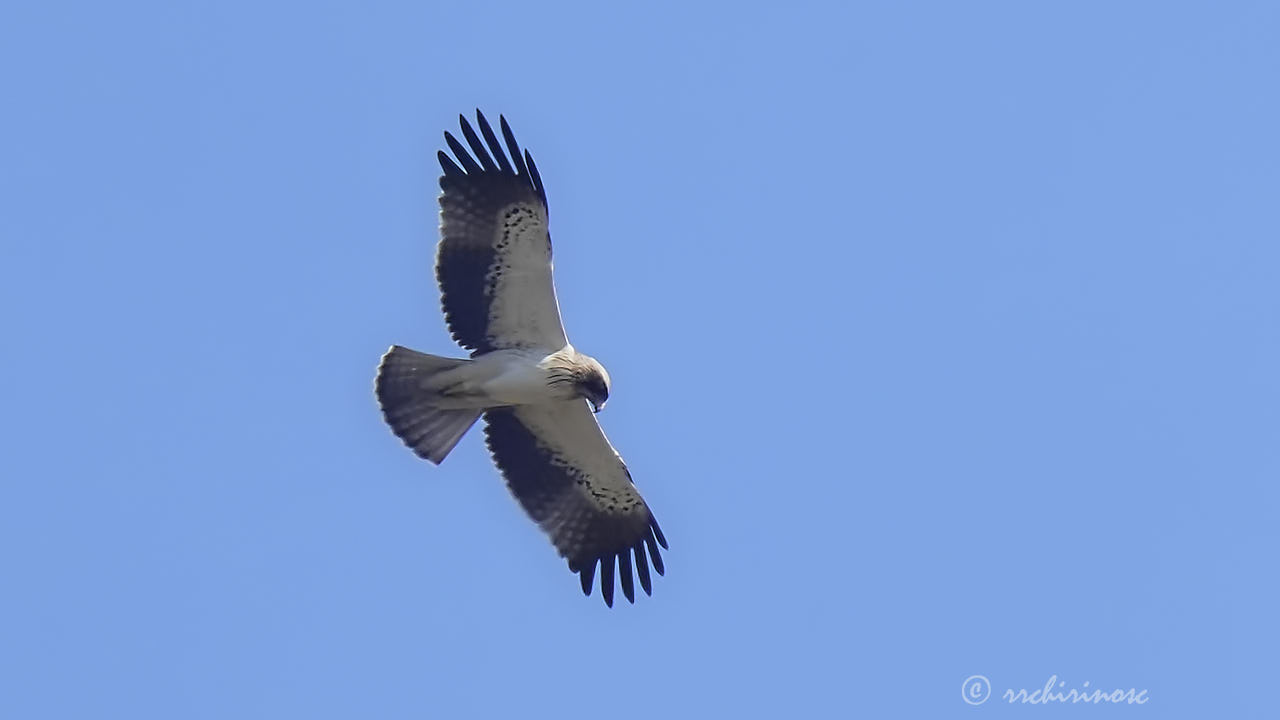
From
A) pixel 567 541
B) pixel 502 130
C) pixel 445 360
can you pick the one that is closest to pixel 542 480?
pixel 567 541

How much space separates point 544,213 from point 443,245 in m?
0.69

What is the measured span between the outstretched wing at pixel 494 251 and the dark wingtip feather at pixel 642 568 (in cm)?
159

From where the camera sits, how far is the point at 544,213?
12844 millimetres

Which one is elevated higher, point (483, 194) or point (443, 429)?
point (483, 194)

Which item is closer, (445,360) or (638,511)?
(445,360)

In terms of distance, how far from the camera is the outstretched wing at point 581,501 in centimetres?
1357

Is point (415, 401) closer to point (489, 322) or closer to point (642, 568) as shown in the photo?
point (489, 322)

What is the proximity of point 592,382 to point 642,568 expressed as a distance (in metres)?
1.54

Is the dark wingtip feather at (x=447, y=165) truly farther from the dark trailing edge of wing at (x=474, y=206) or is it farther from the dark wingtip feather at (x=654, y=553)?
the dark wingtip feather at (x=654, y=553)

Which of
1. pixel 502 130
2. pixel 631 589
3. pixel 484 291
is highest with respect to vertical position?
pixel 502 130

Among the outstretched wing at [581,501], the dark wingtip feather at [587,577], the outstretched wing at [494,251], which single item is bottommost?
the dark wingtip feather at [587,577]

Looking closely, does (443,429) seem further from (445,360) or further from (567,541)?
(567,541)

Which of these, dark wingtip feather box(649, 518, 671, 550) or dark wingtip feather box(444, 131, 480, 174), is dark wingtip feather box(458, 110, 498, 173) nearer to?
dark wingtip feather box(444, 131, 480, 174)

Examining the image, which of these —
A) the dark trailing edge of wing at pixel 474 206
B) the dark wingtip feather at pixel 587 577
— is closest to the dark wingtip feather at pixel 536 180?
the dark trailing edge of wing at pixel 474 206
